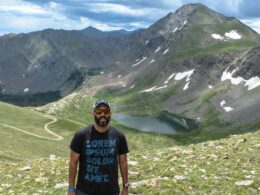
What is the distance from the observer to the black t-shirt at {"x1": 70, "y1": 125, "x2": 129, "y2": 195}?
14.9 meters

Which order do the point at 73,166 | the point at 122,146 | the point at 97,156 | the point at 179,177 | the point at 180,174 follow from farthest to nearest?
the point at 180,174, the point at 179,177, the point at 122,146, the point at 73,166, the point at 97,156

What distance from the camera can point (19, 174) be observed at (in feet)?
95.8

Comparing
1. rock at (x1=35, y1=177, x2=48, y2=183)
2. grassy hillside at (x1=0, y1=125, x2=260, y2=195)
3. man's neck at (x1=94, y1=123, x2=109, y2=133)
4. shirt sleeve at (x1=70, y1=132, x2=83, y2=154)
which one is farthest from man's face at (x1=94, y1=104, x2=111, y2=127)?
rock at (x1=35, y1=177, x2=48, y2=183)

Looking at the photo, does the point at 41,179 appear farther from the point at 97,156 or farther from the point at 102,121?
the point at 102,121

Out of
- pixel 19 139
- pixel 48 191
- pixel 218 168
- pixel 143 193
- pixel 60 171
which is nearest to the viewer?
pixel 143 193

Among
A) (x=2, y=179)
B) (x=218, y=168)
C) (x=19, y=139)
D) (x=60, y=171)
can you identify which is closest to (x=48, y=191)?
(x=60, y=171)

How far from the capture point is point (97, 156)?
1495 centimetres

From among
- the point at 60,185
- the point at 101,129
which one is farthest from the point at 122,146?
the point at 60,185

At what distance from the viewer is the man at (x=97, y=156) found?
1495 centimetres

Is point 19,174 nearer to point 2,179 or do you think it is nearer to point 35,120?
point 2,179

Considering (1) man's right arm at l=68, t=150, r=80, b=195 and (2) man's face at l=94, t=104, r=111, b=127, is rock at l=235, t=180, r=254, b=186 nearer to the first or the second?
(2) man's face at l=94, t=104, r=111, b=127

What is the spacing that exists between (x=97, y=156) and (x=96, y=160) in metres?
0.14

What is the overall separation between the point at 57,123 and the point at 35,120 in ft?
32.3

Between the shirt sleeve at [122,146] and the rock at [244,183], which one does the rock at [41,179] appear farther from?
the shirt sleeve at [122,146]
